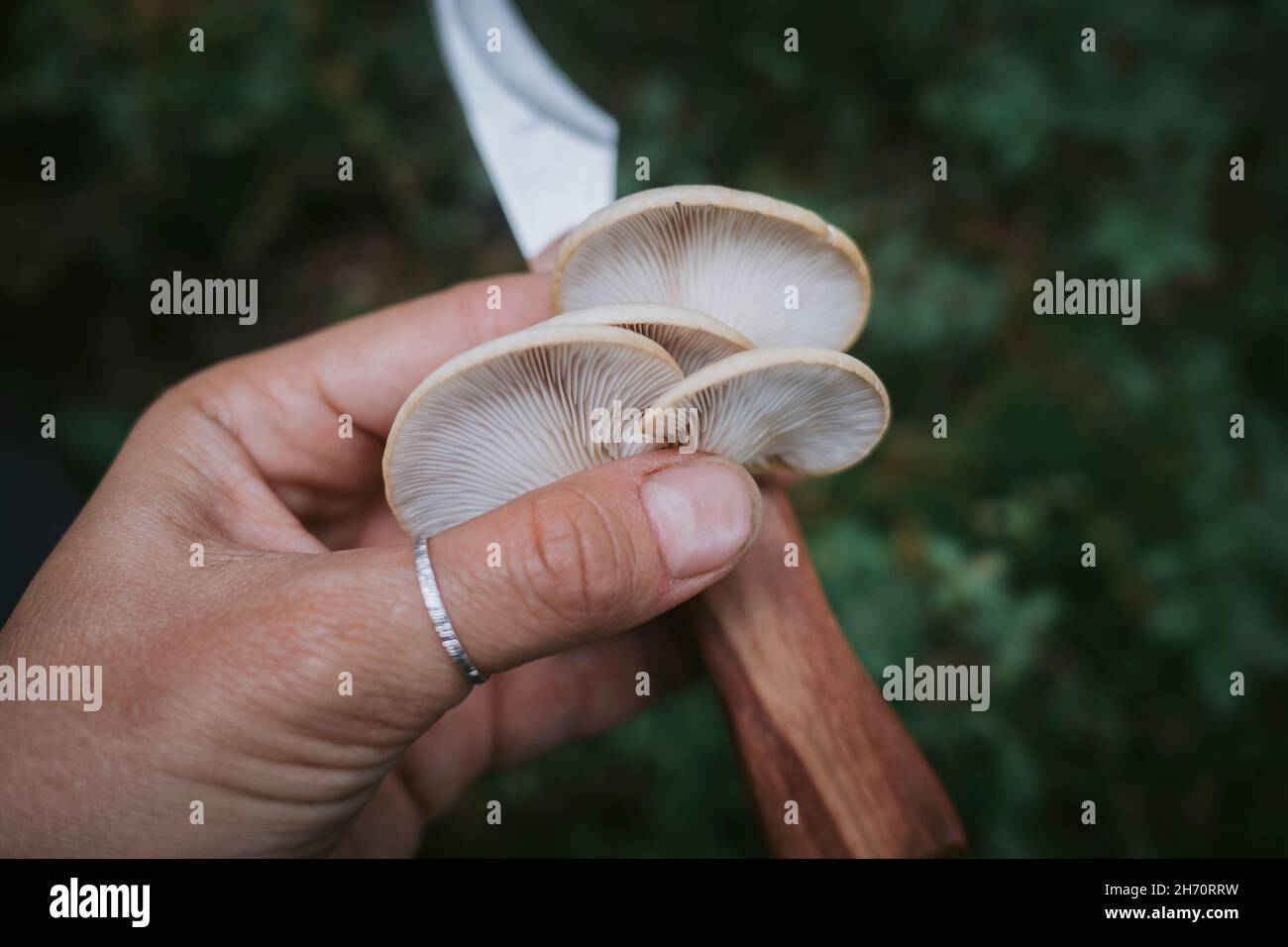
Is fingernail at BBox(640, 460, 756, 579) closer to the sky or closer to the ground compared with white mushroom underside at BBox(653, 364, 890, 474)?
closer to the ground

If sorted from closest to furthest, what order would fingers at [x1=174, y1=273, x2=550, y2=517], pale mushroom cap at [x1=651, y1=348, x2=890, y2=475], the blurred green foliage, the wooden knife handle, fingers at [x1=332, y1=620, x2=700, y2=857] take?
pale mushroom cap at [x1=651, y1=348, x2=890, y2=475] → the wooden knife handle → fingers at [x1=174, y1=273, x2=550, y2=517] → fingers at [x1=332, y1=620, x2=700, y2=857] → the blurred green foliage

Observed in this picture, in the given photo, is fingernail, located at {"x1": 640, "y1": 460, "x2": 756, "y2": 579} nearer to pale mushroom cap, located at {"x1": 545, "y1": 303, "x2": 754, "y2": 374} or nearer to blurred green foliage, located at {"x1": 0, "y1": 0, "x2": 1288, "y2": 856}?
pale mushroom cap, located at {"x1": 545, "y1": 303, "x2": 754, "y2": 374}

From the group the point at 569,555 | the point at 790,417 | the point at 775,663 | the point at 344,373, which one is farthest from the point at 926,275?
the point at 569,555

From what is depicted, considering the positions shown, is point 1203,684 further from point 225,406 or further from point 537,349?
point 225,406

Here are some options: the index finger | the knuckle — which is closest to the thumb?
the knuckle

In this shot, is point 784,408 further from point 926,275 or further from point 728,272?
point 926,275
